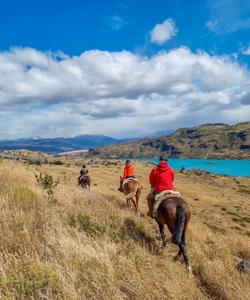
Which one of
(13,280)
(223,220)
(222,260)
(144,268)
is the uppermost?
(13,280)

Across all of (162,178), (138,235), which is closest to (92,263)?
(138,235)

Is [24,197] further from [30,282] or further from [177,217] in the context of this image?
[30,282]

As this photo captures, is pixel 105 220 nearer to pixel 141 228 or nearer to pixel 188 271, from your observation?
pixel 141 228

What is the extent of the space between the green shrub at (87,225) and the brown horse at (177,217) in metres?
1.56

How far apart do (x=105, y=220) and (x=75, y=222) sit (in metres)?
1.21

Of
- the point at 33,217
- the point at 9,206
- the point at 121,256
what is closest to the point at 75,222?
the point at 33,217

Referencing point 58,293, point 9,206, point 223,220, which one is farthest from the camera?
point 223,220

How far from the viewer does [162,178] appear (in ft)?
30.4

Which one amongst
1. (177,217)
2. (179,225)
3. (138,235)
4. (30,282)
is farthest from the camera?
(138,235)

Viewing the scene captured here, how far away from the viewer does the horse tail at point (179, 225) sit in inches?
276

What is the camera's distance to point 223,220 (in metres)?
28.2

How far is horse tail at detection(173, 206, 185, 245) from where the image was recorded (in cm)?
701

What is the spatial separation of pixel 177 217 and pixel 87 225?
206 centimetres

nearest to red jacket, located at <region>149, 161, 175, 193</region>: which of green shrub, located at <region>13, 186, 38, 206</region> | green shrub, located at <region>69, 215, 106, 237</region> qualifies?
green shrub, located at <region>69, 215, 106, 237</region>
